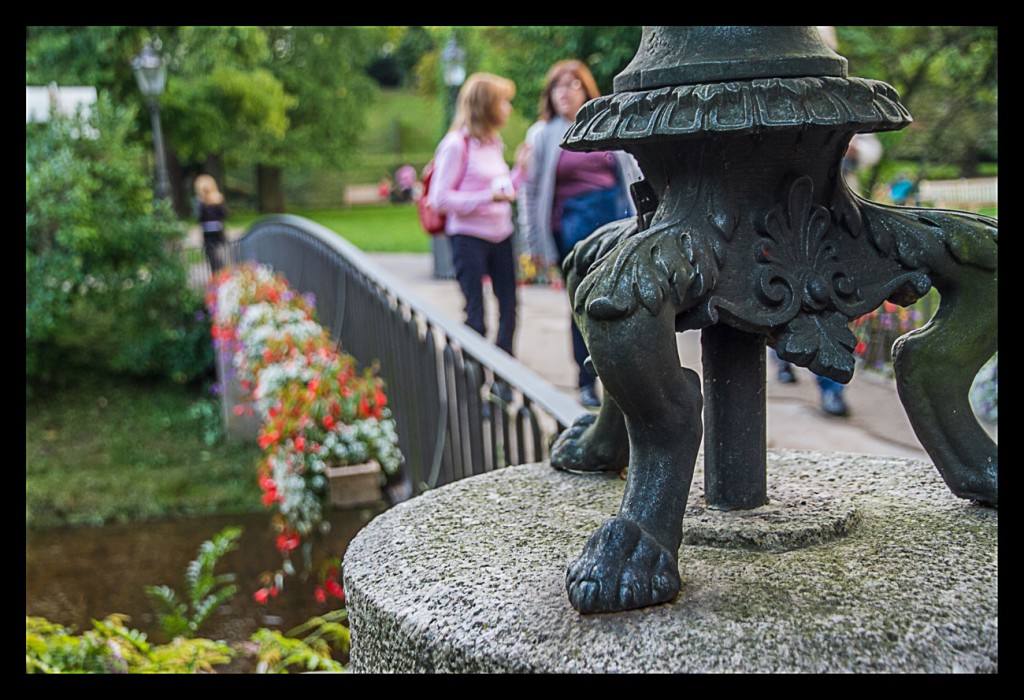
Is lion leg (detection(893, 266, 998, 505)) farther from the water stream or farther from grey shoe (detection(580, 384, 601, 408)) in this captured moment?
the water stream

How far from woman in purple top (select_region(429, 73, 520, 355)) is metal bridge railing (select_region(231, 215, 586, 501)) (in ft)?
1.47

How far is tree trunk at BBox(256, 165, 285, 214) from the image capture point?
4138cm

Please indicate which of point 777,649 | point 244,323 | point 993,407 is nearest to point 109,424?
point 244,323

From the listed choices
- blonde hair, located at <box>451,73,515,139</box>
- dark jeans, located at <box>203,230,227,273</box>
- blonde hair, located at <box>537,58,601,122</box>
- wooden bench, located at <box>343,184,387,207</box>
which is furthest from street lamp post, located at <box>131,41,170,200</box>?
wooden bench, located at <box>343,184,387,207</box>

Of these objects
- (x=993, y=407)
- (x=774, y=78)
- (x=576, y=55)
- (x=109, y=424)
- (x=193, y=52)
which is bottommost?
(x=109, y=424)

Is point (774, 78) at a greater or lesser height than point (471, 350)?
greater

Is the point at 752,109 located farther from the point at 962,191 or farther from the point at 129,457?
the point at 962,191

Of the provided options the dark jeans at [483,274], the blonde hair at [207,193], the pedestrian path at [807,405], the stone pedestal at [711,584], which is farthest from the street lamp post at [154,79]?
the stone pedestal at [711,584]

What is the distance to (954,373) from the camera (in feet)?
6.59

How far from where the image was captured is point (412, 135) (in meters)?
48.2

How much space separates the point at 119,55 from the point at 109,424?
8953 mm

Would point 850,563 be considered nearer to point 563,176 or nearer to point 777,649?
point 777,649

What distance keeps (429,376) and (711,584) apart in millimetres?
3573

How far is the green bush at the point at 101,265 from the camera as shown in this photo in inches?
521
